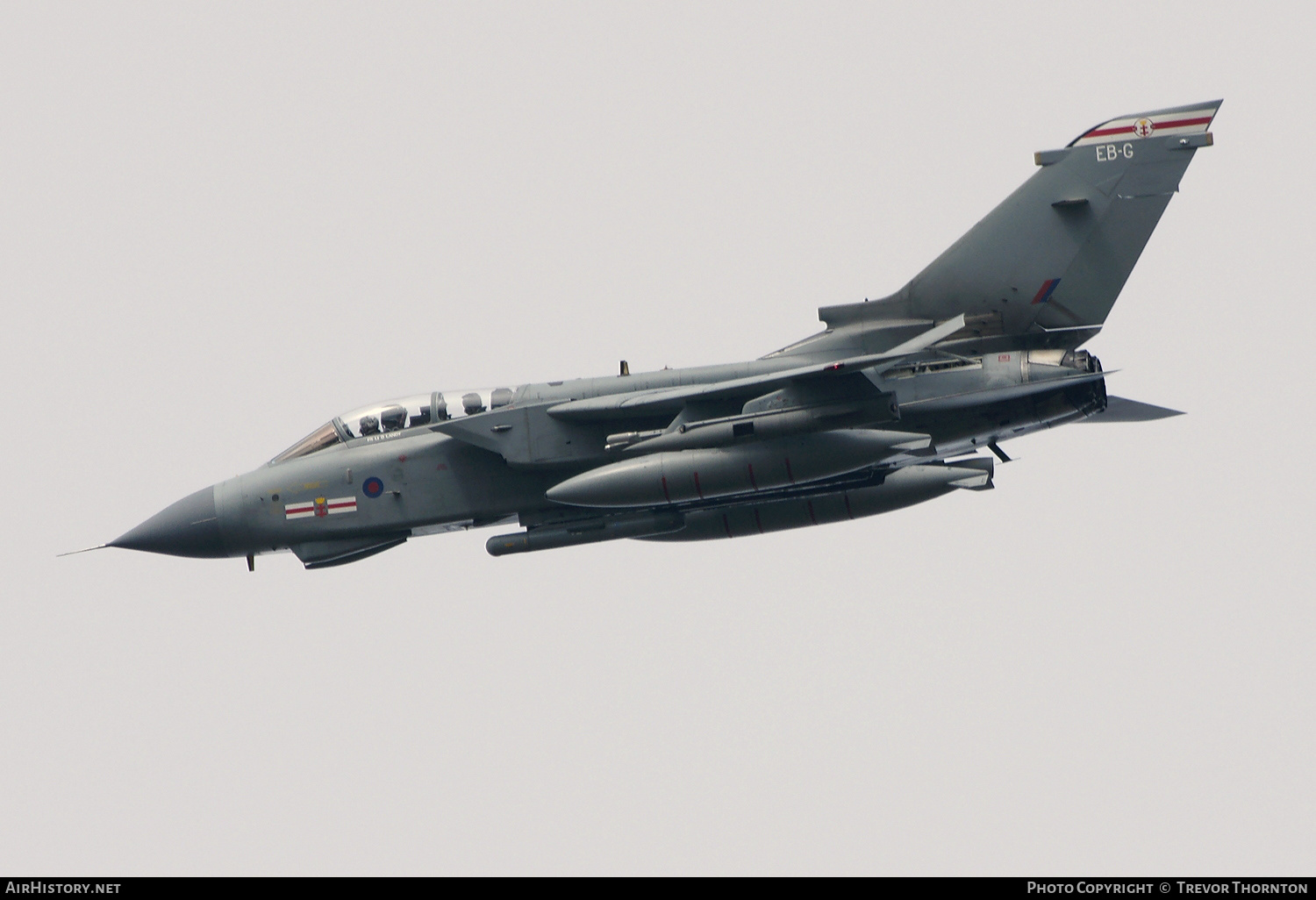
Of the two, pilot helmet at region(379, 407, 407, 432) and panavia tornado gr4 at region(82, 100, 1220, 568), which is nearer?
panavia tornado gr4 at region(82, 100, 1220, 568)

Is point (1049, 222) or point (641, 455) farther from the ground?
point (1049, 222)

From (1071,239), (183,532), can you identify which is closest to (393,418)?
(183,532)

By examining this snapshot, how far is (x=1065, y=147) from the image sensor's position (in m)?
22.4

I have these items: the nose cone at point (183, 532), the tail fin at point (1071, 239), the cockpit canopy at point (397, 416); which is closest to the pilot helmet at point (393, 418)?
the cockpit canopy at point (397, 416)

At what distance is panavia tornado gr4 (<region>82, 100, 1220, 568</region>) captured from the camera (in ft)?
69.3

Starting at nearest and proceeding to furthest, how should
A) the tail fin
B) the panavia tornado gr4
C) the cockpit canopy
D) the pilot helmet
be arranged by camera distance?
1. the panavia tornado gr4
2. the tail fin
3. the cockpit canopy
4. the pilot helmet

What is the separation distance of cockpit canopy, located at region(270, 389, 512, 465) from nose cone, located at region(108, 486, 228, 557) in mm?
1100

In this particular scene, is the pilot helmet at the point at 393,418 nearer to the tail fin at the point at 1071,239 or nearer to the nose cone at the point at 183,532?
the nose cone at the point at 183,532

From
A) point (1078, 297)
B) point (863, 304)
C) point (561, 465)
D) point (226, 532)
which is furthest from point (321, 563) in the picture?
point (1078, 297)

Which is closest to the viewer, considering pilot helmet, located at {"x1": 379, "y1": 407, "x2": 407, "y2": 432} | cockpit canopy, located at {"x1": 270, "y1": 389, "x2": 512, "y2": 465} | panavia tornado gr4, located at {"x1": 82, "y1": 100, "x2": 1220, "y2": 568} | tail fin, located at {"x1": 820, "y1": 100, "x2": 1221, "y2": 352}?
panavia tornado gr4, located at {"x1": 82, "y1": 100, "x2": 1220, "y2": 568}

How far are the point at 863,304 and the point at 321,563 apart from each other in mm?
7809

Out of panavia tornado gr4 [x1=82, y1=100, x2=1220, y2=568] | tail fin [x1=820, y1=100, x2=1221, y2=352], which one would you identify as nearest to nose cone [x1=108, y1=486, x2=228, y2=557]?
panavia tornado gr4 [x1=82, y1=100, x2=1220, y2=568]

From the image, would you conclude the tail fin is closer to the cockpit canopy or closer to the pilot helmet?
the cockpit canopy
